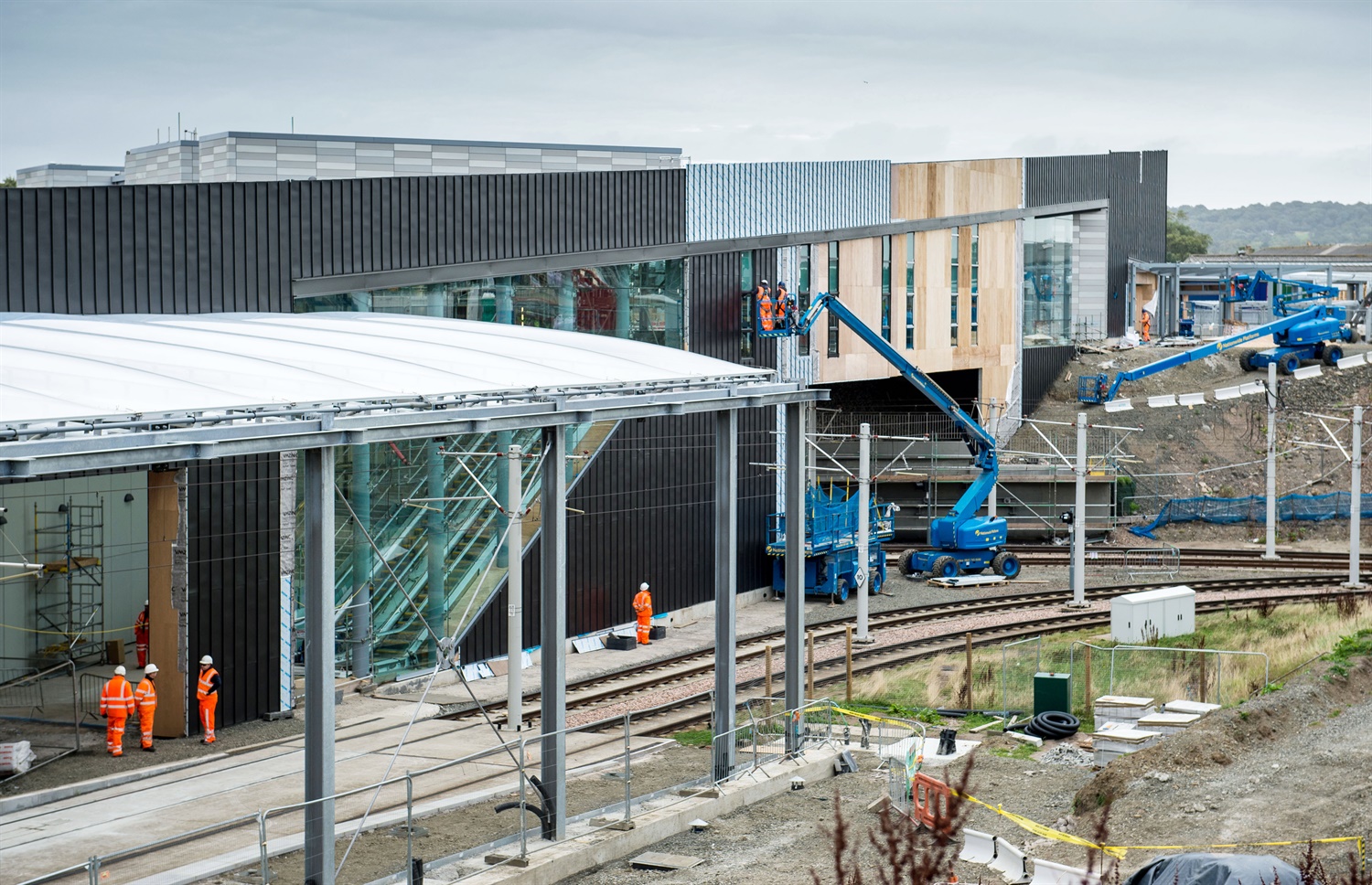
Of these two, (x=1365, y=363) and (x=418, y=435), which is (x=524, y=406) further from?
(x=1365, y=363)

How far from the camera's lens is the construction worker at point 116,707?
2098cm

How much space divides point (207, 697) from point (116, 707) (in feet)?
5.60

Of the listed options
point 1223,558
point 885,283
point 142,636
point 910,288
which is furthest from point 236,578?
point 1223,558

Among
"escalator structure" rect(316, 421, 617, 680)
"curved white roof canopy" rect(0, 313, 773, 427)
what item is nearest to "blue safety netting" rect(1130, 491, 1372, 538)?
"escalator structure" rect(316, 421, 617, 680)

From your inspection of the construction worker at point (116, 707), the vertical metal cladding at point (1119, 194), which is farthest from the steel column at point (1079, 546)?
the construction worker at point (116, 707)

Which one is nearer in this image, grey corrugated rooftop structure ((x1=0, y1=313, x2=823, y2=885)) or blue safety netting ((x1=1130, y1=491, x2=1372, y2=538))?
grey corrugated rooftop structure ((x1=0, y1=313, x2=823, y2=885))

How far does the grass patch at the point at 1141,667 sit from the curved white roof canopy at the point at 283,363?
886cm

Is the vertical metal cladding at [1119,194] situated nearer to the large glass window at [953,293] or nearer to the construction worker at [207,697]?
the large glass window at [953,293]

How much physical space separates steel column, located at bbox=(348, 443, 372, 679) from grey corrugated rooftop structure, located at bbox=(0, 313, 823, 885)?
5455 millimetres

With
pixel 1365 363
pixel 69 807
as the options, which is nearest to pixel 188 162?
pixel 69 807

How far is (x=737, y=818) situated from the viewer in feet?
59.0

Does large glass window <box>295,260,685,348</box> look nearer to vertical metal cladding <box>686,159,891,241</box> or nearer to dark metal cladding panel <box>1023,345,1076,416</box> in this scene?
vertical metal cladding <box>686,159,891,241</box>

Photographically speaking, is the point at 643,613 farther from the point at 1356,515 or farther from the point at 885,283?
the point at 1356,515

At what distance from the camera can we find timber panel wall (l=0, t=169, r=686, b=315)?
72.1 feet
